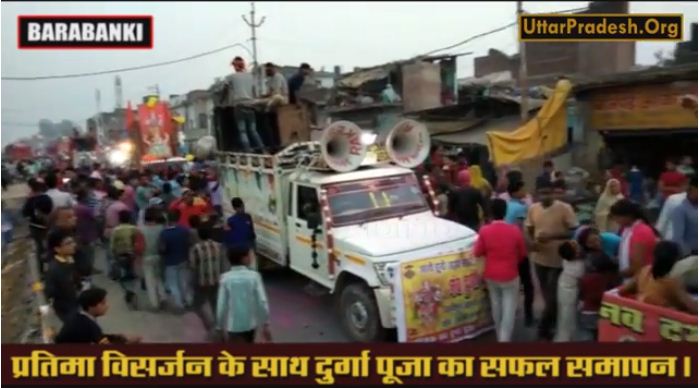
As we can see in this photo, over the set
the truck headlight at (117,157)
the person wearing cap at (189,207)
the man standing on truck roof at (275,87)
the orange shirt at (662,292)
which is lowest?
the orange shirt at (662,292)

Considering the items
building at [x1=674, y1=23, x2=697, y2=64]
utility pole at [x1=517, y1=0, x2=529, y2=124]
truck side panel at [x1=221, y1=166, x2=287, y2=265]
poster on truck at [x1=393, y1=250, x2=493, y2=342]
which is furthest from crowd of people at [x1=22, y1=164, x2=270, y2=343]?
building at [x1=674, y1=23, x2=697, y2=64]

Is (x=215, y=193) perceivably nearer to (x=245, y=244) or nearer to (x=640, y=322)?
(x=245, y=244)

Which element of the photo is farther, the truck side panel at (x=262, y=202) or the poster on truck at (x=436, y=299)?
the truck side panel at (x=262, y=202)

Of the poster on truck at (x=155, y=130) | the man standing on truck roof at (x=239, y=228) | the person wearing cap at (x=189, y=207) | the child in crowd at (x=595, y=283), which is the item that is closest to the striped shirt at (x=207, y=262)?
the man standing on truck roof at (x=239, y=228)

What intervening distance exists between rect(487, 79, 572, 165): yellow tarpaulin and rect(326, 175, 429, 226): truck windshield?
722 millimetres

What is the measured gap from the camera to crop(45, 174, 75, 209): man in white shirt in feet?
13.4

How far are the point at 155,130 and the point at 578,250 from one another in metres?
3.05

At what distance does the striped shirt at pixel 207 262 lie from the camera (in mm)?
3814

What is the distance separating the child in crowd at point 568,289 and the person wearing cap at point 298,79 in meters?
2.16

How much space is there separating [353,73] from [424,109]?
627 millimetres

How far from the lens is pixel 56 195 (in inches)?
162

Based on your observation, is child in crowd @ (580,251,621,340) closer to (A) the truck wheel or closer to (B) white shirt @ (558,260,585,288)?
(B) white shirt @ (558,260,585,288)

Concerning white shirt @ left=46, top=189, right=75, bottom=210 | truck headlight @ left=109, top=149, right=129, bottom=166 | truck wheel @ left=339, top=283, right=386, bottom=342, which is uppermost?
truck headlight @ left=109, top=149, right=129, bottom=166
